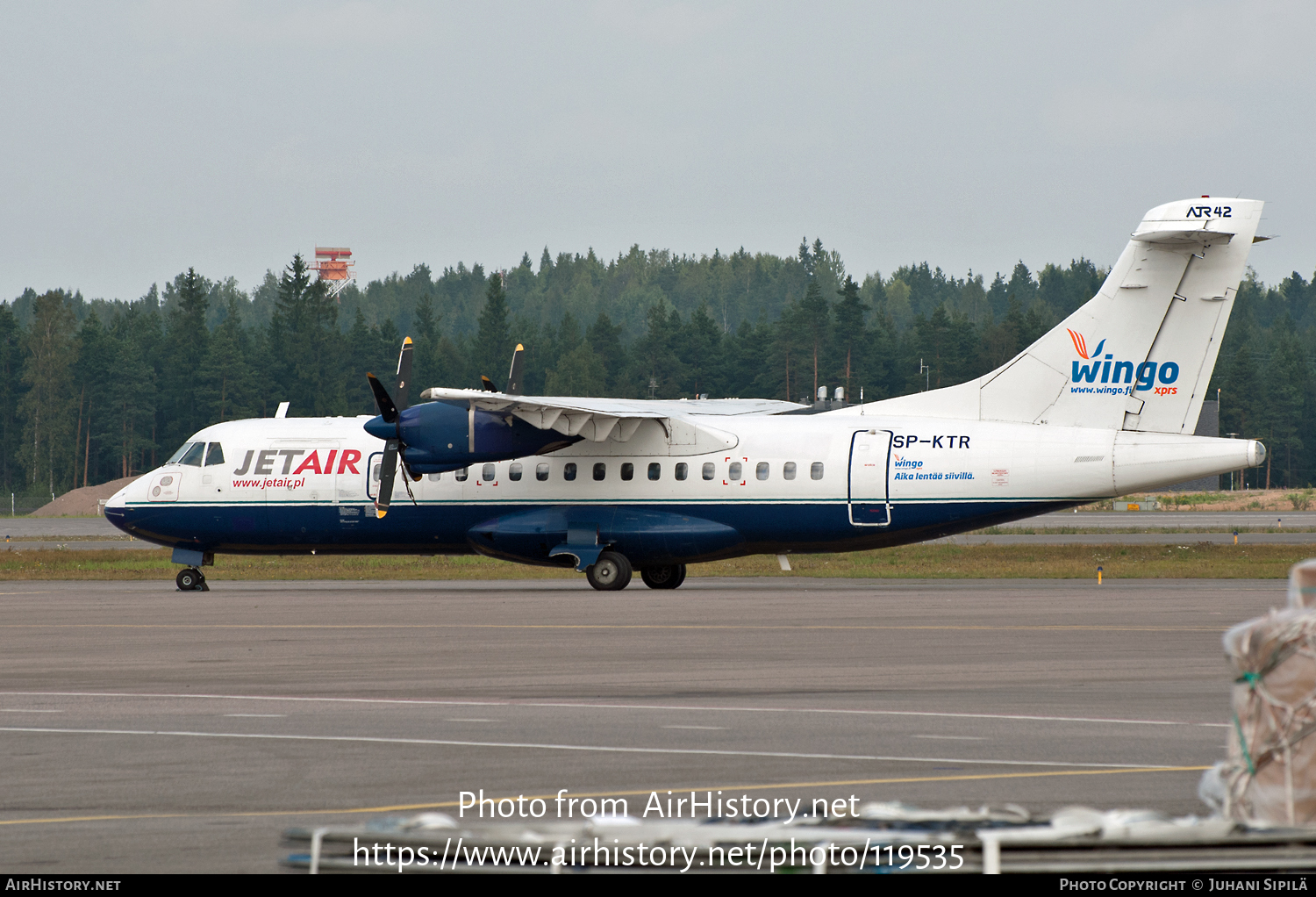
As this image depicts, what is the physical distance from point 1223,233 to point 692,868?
2598 cm

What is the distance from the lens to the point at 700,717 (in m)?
12.8

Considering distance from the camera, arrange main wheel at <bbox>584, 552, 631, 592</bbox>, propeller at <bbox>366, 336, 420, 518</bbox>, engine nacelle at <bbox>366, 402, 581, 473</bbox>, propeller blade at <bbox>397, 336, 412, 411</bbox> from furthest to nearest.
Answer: main wheel at <bbox>584, 552, 631, 592</bbox>
propeller blade at <bbox>397, 336, 412, 411</bbox>
propeller at <bbox>366, 336, 420, 518</bbox>
engine nacelle at <bbox>366, 402, 581, 473</bbox>

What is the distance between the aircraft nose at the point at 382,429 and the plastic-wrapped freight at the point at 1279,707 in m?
26.7

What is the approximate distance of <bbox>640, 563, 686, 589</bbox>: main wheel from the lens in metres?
32.7

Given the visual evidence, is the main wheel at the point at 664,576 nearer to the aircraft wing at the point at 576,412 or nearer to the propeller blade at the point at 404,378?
the aircraft wing at the point at 576,412

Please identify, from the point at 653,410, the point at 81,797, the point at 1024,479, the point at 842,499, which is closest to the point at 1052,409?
the point at 1024,479

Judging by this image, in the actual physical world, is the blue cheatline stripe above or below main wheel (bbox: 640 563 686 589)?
above

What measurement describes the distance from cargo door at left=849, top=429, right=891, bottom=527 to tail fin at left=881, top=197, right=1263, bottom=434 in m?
2.27

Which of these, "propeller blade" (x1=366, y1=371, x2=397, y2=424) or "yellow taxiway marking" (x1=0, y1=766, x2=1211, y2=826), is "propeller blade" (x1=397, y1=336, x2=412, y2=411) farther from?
"yellow taxiway marking" (x1=0, y1=766, x2=1211, y2=826)

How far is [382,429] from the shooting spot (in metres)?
30.5

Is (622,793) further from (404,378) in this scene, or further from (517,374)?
(517,374)

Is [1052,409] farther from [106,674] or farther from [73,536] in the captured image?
[73,536]

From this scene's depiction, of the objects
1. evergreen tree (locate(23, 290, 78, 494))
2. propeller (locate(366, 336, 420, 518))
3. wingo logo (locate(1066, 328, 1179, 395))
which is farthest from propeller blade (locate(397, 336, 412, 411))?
evergreen tree (locate(23, 290, 78, 494))

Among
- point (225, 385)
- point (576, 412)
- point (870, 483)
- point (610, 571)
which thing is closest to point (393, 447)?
point (576, 412)
